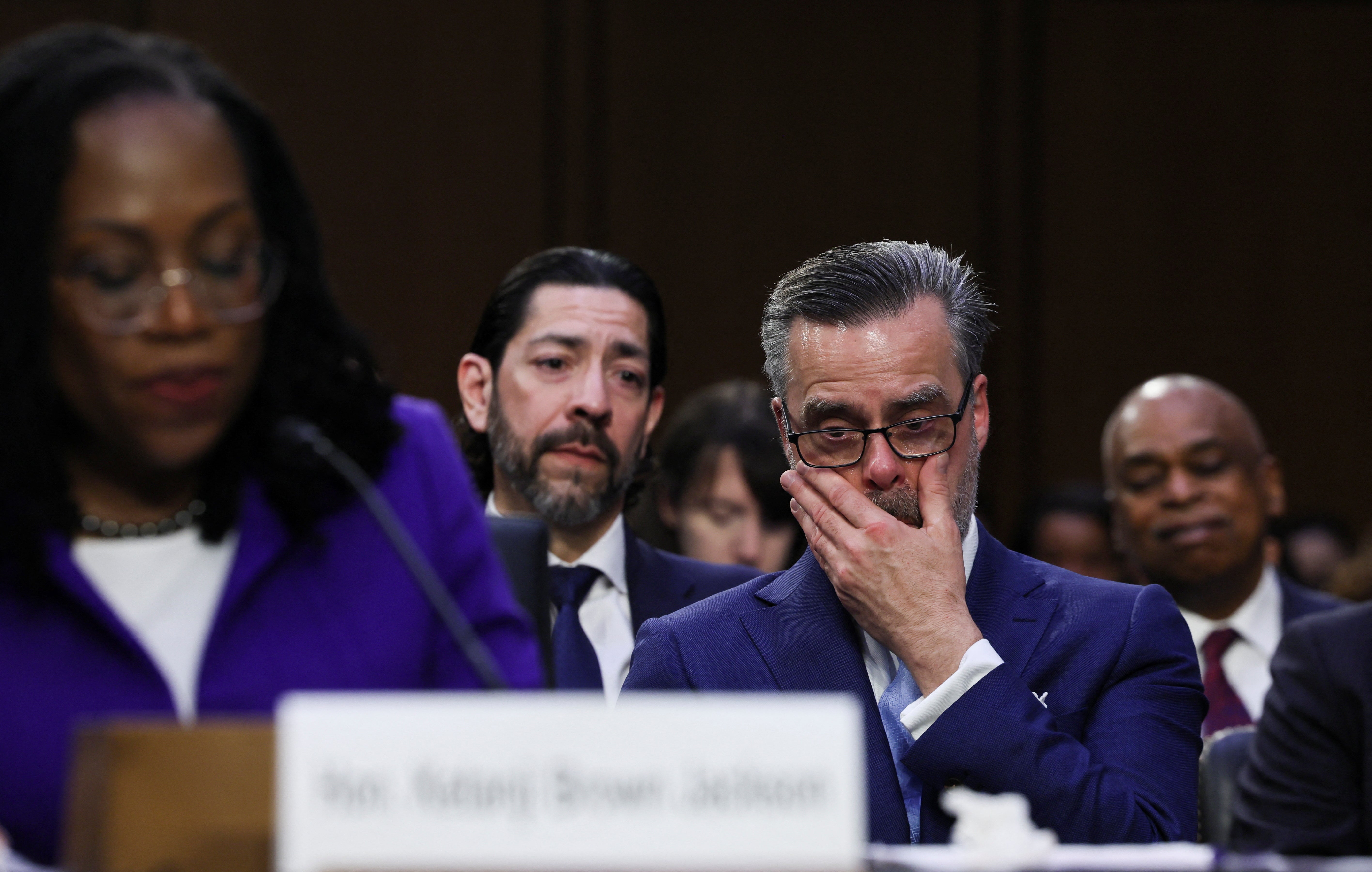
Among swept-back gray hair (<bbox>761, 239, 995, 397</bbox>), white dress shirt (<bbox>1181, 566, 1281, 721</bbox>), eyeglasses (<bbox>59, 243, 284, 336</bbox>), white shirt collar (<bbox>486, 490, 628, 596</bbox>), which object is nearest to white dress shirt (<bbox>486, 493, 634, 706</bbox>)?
white shirt collar (<bbox>486, 490, 628, 596</bbox>)

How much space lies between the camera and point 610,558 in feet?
9.03

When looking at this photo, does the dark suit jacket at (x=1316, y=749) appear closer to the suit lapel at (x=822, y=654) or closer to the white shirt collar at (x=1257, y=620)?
the suit lapel at (x=822, y=654)

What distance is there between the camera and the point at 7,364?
1.20m

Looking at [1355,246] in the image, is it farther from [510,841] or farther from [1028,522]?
[510,841]

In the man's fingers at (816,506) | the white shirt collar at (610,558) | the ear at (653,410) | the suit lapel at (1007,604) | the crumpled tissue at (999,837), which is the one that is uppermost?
the ear at (653,410)

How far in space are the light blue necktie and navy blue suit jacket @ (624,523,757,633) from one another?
698 millimetres

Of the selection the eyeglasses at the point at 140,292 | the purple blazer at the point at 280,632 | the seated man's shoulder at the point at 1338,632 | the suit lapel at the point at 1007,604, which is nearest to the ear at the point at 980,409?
the suit lapel at the point at 1007,604

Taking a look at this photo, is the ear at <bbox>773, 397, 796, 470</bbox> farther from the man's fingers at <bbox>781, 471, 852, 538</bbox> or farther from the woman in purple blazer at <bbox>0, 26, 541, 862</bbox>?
the woman in purple blazer at <bbox>0, 26, 541, 862</bbox>

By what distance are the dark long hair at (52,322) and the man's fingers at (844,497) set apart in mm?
851

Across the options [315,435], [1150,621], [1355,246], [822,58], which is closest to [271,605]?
[315,435]

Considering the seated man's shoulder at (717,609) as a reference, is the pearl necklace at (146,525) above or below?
above

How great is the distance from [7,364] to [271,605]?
0.28 meters

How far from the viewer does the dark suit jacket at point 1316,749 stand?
189 centimetres

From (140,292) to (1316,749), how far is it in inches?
60.2
